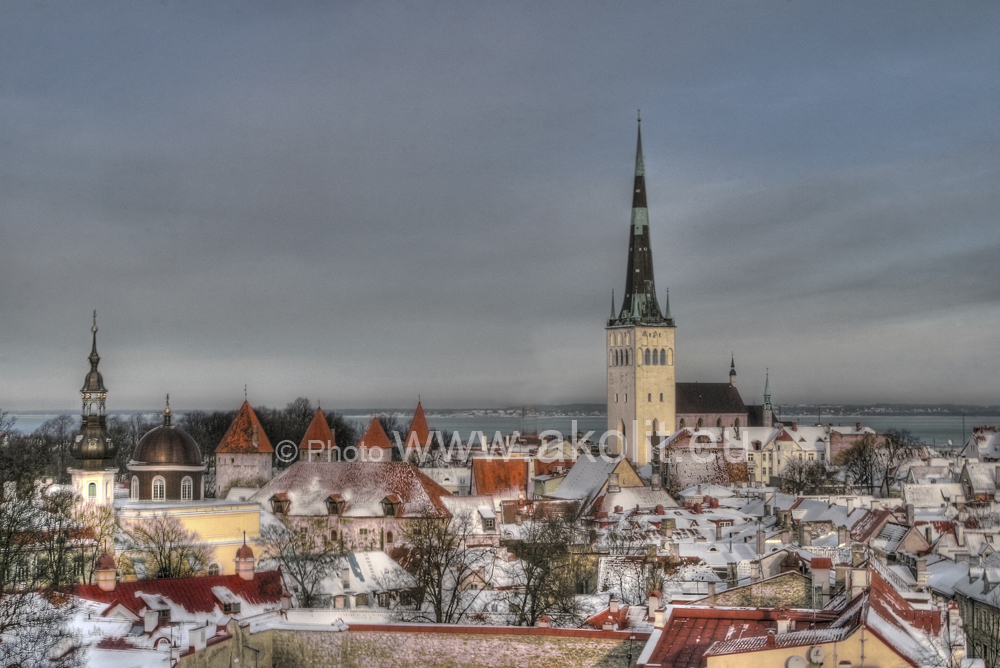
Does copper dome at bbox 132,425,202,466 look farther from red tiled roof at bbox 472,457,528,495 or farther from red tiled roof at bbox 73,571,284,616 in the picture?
red tiled roof at bbox 472,457,528,495

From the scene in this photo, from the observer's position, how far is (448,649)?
25234 mm

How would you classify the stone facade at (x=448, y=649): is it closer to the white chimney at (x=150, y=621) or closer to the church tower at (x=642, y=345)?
the white chimney at (x=150, y=621)

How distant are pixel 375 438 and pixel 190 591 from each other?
42125mm

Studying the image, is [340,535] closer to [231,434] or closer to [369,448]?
[231,434]

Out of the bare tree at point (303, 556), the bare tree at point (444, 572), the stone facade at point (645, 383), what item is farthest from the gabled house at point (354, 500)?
the stone facade at point (645, 383)

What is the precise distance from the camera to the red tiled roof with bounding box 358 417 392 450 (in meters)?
70.2

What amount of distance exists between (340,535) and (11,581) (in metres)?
17.7

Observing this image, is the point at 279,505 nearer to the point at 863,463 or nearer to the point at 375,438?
the point at 375,438

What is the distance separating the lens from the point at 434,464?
8756 cm

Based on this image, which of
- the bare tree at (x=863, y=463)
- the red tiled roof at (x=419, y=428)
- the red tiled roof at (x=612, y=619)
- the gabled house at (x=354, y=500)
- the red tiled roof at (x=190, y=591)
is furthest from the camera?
the bare tree at (x=863, y=463)

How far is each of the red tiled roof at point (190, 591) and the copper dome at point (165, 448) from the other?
40.2ft

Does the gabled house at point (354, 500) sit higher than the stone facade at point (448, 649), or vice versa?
the gabled house at point (354, 500)

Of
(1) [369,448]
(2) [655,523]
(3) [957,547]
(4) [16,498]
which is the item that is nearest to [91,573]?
(4) [16,498]

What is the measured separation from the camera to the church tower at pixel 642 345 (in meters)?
112
